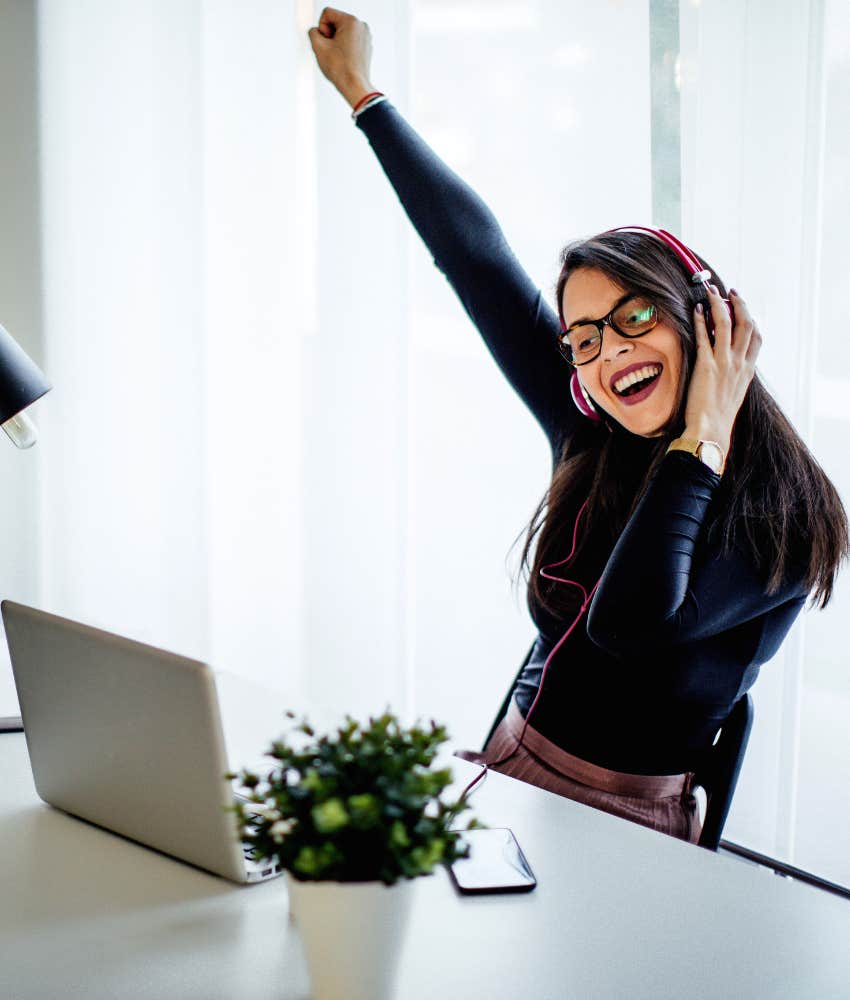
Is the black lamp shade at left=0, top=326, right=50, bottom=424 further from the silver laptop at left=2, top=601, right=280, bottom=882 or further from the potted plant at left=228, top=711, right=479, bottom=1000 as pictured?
the potted plant at left=228, top=711, right=479, bottom=1000

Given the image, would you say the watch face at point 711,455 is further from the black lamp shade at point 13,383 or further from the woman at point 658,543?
the black lamp shade at point 13,383

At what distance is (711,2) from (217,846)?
1647 millimetres

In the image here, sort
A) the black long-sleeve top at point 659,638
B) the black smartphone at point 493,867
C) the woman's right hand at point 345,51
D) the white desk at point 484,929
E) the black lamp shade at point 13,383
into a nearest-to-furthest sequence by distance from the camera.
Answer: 1. the white desk at point 484,929
2. the black smartphone at point 493,867
3. the black lamp shade at point 13,383
4. the black long-sleeve top at point 659,638
5. the woman's right hand at point 345,51

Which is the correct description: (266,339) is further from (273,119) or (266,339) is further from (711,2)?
(711,2)

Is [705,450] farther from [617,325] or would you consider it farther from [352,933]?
[352,933]

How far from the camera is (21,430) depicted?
49.7 inches

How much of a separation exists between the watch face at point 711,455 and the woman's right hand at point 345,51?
2.77 feet

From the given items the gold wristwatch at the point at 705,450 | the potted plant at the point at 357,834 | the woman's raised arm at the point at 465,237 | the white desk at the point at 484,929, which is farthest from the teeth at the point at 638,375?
the potted plant at the point at 357,834

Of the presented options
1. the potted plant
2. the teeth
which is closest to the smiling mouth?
the teeth

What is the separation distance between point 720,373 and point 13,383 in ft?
2.90

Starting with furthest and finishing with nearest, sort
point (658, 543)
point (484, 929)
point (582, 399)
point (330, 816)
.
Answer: point (582, 399)
point (658, 543)
point (484, 929)
point (330, 816)

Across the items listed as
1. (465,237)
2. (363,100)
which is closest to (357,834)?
(465,237)

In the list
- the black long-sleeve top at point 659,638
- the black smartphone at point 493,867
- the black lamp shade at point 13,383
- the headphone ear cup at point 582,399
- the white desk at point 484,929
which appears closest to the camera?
the white desk at point 484,929

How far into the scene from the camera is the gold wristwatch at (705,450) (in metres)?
1.39
